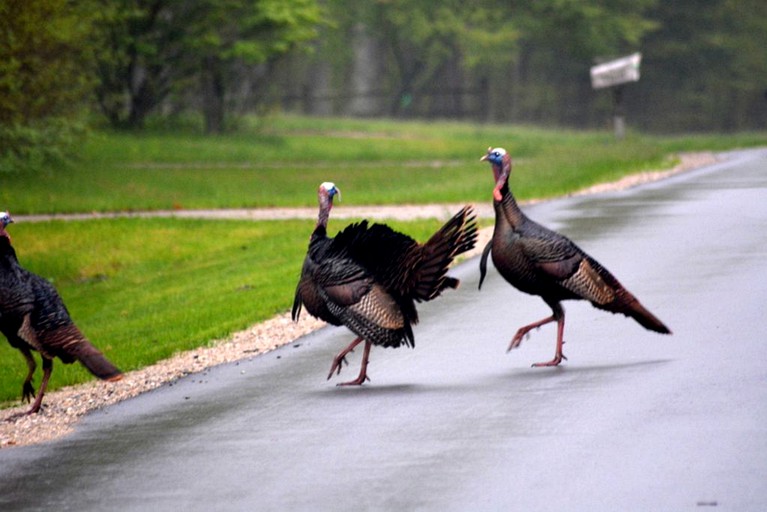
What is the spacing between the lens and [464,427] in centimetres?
986

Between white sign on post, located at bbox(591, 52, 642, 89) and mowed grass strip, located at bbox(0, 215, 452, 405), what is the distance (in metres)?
14.4

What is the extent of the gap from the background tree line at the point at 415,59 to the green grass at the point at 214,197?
1.83 metres

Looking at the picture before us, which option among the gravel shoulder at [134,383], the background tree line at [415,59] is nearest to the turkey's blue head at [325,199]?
the gravel shoulder at [134,383]

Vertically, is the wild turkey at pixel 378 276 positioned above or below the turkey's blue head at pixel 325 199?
below

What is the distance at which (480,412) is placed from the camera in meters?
10.2

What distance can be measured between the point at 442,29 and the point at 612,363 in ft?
188

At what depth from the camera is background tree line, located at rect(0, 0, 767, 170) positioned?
46.7 metres

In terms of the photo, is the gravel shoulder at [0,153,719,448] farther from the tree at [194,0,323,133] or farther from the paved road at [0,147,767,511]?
the tree at [194,0,323,133]

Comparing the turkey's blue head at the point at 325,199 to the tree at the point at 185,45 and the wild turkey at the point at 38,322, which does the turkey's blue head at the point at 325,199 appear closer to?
the wild turkey at the point at 38,322

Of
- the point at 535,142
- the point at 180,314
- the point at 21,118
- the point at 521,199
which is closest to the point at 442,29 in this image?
the point at 535,142

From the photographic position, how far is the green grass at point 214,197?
725 inches

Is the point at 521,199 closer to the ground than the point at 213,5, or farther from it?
closer to the ground

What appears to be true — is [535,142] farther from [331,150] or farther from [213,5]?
[213,5]

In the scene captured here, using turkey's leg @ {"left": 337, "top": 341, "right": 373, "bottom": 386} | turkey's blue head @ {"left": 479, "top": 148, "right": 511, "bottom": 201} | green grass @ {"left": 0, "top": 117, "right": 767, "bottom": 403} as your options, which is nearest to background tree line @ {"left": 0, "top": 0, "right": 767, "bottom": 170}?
green grass @ {"left": 0, "top": 117, "right": 767, "bottom": 403}
